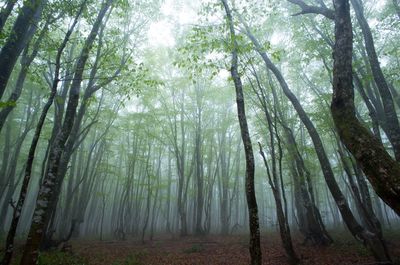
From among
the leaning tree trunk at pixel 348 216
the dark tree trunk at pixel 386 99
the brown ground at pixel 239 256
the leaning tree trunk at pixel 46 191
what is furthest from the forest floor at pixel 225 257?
the dark tree trunk at pixel 386 99

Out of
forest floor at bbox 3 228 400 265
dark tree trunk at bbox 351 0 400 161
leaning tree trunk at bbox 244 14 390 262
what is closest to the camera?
leaning tree trunk at bbox 244 14 390 262

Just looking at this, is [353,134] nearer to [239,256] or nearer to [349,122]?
[349,122]

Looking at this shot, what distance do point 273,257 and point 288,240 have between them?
7.70 ft

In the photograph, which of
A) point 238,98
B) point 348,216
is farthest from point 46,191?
point 348,216

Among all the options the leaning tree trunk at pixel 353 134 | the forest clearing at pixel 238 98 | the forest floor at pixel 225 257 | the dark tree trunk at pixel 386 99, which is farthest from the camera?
the forest floor at pixel 225 257

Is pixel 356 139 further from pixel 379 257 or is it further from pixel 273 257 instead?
pixel 273 257

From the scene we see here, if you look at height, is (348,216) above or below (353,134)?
below

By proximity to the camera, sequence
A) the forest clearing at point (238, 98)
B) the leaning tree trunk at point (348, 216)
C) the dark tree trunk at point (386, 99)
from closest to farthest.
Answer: the forest clearing at point (238, 98) < the leaning tree trunk at point (348, 216) < the dark tree trunk at point (386, 99)

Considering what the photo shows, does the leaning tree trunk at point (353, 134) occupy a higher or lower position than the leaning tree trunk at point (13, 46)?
lower

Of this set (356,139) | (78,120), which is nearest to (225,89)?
(78,120)

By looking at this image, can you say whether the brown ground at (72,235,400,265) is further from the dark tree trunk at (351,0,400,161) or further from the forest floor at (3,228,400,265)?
the dark tree trunk at (351,0,400,161)

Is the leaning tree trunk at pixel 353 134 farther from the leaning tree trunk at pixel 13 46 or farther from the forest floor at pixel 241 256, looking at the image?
the leaning tree trunk at pixel 13 46

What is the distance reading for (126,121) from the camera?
24.0 m

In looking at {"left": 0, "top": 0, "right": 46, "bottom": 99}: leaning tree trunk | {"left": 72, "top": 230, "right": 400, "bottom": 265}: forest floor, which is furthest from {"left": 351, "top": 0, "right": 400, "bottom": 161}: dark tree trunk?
{"left": 0, "top": 0, "right": 46, "bottom": 99}: leaning tree trunk
